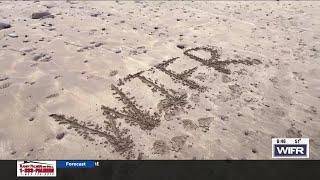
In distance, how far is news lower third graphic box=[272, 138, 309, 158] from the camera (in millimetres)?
4527

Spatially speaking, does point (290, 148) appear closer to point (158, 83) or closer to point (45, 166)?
point (158, 83)

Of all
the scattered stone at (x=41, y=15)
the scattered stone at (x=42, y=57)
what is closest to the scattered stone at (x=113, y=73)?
the scattered stone at (x=42, y=57)

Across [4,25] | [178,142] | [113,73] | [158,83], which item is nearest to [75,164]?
[178,142]

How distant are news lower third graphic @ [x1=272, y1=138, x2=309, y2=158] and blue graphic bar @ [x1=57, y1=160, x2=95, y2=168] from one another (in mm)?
2422

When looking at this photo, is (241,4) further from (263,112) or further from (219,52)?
(263,112)

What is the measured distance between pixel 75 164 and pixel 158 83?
2.20m

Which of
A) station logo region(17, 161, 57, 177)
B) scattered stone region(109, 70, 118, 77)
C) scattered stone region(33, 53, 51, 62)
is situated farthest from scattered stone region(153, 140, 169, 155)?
scattered stone region(33, 53, 51, 62)

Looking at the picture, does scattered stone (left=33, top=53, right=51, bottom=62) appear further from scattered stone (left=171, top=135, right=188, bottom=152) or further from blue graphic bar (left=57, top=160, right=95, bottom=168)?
scattered stone (left=171, top=135, right=188, bottom=152)

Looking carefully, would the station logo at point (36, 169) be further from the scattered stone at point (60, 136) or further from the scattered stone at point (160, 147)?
the scattered stone at point (160, 147)

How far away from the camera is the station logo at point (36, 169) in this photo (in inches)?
174

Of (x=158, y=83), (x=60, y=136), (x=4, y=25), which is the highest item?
(x=4, y=25)

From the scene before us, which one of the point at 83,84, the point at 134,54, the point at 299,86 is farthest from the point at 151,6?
the point at 299,86

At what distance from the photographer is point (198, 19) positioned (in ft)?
29.3

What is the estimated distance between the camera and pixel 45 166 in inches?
177
